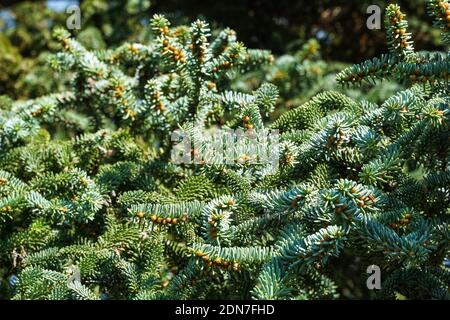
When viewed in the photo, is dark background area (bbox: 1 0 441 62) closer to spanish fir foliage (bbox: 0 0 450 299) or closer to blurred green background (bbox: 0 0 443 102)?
blurred green background (bbox: 0 0 443 102)

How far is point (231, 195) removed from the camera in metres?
1.49

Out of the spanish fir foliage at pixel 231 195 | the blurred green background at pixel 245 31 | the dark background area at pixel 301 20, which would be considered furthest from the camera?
the dark background area at pixel 301 20

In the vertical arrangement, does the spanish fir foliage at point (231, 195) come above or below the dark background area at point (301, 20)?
below

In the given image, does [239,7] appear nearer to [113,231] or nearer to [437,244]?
[113,231]

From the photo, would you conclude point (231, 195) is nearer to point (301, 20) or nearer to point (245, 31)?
point (245, 31)

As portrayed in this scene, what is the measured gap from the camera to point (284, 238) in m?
1.29

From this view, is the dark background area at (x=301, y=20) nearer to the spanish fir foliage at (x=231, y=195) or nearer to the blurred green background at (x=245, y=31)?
the blurred green background at (x=245, y=31)

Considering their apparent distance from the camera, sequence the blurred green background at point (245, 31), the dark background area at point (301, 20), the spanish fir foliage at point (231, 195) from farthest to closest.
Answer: the dark background area at point (301, 20) < the blurred green background at point (245, 31) < the spanish fir foliage at point (231, 195)

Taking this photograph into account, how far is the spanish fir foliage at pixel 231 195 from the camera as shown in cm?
126

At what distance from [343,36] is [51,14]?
176 centimetres

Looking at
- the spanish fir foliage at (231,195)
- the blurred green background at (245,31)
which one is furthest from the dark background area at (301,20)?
the spanish fir foliage at (231,195)

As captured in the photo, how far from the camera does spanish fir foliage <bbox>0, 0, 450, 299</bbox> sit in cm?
126
